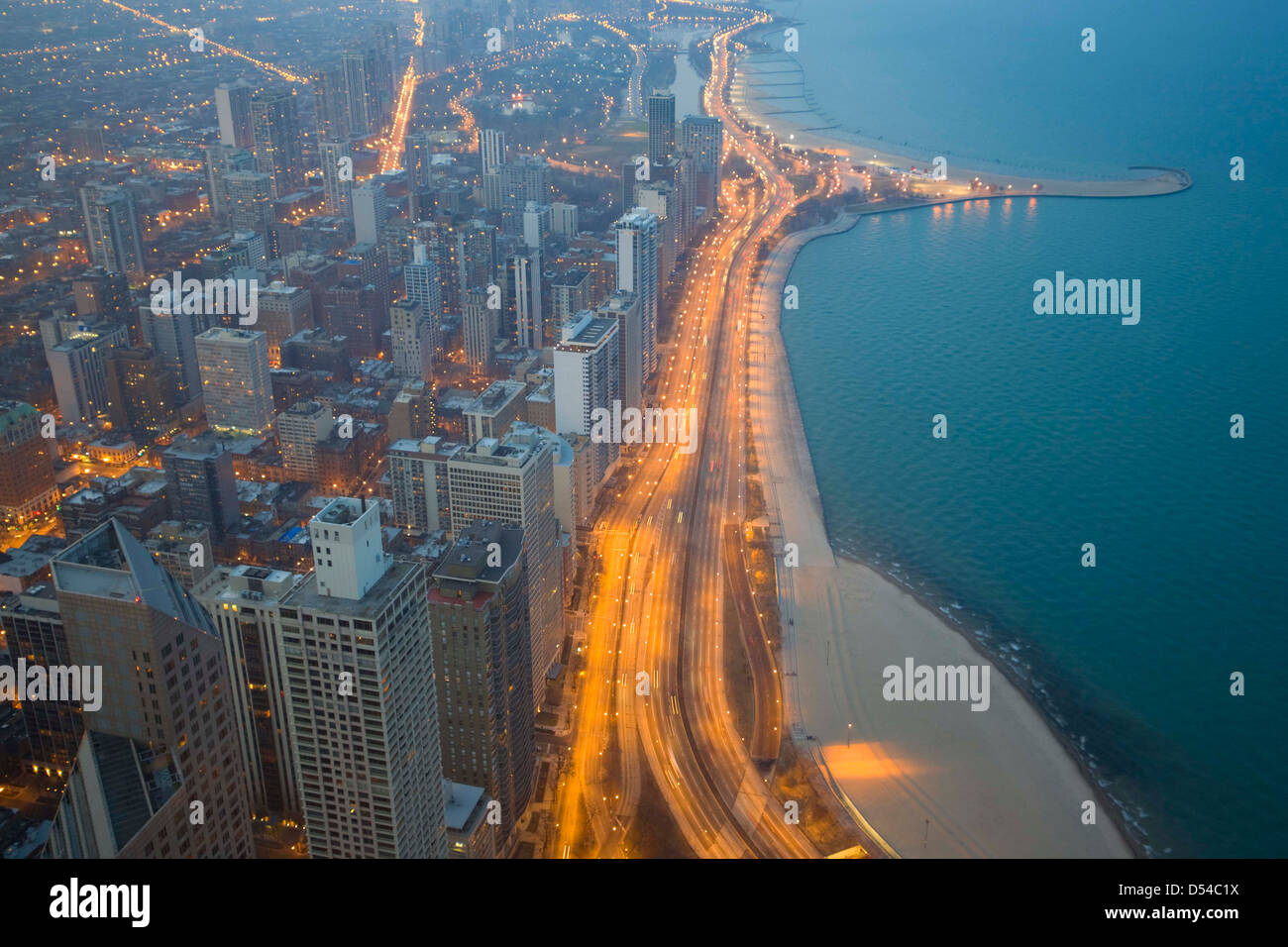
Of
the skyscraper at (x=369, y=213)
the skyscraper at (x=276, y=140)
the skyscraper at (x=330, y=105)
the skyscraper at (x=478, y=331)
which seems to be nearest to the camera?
the skyscraper at (x=478, y=331)

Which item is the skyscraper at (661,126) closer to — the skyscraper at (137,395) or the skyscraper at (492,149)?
the skyscraper at (492,149)

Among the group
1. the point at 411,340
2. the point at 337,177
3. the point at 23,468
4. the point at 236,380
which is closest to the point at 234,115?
the point at 337,177

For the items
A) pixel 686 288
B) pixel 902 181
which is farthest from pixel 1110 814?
pixel 902 181

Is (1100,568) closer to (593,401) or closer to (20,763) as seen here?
(593,401)

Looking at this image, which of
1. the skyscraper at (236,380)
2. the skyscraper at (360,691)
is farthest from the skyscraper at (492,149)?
the skyscraper at (360,691)

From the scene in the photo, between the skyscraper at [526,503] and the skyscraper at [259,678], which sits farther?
the skyscraper at [526,503]

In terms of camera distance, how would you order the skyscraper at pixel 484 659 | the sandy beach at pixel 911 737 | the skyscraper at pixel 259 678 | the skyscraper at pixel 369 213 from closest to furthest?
the skyscraper at pixel 484 659 → the skyscraper at pixel 259 678 → the sandy beach at pixel 911 737 → the skyscraper at pixel 369 213
